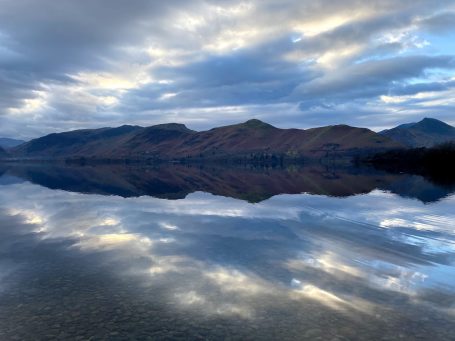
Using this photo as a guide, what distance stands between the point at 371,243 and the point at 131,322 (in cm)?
2004

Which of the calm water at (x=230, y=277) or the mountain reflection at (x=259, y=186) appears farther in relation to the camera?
the mountain reflection at (x=259, y=186)

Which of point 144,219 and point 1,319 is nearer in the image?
point 1,319

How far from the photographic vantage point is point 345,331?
47.7 feet

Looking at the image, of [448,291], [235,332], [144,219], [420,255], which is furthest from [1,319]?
[144,219]

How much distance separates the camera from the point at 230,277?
21.5 meters

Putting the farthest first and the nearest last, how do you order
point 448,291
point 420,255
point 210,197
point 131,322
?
point 210,197 < point 420,255 < point 448,291 < point 131,322

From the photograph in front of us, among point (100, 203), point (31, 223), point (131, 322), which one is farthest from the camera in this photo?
point (100, 203)

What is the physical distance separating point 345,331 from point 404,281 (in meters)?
7.82

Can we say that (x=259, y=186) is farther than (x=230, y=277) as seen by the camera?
Yes

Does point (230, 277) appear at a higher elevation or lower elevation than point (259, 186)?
higher

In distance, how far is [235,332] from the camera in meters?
14.6

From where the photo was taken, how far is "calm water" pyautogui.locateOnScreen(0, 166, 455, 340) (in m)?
15.1

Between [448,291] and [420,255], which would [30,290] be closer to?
[448,291]

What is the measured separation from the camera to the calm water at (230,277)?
15.1m
